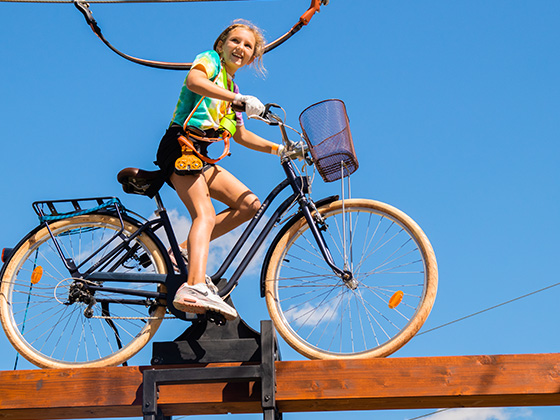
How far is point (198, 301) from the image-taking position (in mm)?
3525

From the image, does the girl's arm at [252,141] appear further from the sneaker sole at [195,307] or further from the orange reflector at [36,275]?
the orange reflector at [36,275]

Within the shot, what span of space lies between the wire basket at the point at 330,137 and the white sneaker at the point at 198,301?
934 millimetres

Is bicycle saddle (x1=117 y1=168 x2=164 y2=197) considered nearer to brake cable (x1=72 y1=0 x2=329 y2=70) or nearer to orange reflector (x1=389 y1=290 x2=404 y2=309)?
brake cable (x1=72 y1=0 x2=329 y2=70)

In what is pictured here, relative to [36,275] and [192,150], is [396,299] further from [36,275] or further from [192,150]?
[36,275]

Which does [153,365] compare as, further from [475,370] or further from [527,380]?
[527,380]

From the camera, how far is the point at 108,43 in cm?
449

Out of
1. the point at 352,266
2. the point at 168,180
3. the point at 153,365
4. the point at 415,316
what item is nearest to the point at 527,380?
the point at 415,316

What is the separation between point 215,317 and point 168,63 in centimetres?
163

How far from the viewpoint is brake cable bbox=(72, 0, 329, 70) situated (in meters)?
4.41

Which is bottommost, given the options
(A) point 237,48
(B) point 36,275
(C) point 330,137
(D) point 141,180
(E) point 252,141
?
(B) point 36,275

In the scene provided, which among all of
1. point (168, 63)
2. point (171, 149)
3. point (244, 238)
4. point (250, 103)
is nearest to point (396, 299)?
point (244, 238)

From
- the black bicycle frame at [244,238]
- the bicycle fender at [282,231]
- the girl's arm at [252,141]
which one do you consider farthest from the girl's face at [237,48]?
the bicycle fender at [282,231]

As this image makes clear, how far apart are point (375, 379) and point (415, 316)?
458 mm

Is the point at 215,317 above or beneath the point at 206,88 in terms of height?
beneath
